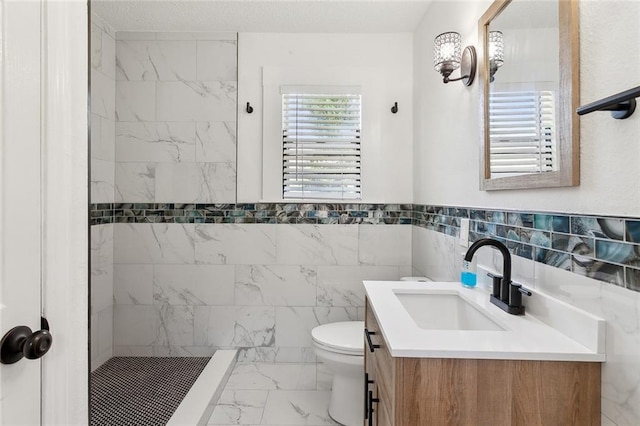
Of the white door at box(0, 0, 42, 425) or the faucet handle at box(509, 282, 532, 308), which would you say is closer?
the white door at box(0, 0, 42, 425)

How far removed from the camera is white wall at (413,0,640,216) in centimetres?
77

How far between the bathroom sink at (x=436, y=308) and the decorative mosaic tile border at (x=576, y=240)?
0.30 metres

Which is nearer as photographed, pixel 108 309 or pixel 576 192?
pixel 576 192

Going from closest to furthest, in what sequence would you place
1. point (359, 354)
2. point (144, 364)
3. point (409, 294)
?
point (409, 294) → point (359, 354) → point (144, 364)

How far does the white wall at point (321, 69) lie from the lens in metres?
2.48

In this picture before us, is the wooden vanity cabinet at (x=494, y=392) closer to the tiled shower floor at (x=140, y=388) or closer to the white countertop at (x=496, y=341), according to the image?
the white countertop at (x=496, y=341)

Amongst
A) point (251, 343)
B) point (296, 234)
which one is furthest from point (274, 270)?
point (251, 343)

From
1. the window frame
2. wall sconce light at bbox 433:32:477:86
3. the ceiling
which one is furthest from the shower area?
wall sconce light at bbox 433:32:477:86

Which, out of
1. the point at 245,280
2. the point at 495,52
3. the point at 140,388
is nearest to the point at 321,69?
the point at 495,52

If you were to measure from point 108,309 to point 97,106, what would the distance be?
1.41 metres

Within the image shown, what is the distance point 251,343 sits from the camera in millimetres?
2486

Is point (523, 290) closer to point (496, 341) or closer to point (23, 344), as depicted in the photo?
point (496, 341)

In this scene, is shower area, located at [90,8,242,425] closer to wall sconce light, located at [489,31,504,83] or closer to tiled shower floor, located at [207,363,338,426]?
tiled shower floor, located at [207,363,338,426]

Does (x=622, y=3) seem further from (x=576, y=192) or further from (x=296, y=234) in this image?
(x=296, y=234)
